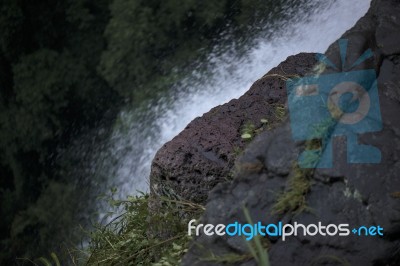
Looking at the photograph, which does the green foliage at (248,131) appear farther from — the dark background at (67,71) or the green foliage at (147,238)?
the dark background at (67,71)

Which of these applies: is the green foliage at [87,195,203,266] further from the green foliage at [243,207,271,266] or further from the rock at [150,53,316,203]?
the green foliage at [243,207,271,266]

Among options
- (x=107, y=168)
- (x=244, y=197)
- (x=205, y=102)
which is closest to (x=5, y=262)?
(x=107, y=168)

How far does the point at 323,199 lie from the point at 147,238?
81 cm

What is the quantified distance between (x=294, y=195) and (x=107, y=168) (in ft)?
9.72

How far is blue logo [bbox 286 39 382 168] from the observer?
4.91ft

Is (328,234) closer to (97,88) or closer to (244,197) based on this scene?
(244,197)

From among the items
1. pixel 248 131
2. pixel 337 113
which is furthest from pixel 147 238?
pixel 337 113

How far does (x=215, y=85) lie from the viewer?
4.06 metres

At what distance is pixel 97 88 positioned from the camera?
4.91 m

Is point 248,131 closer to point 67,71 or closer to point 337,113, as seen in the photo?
point 337,113

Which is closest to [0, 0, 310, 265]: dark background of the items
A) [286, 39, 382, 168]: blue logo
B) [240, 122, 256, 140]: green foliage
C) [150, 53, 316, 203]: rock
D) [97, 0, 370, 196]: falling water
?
[97, 0, 370, 196]: falling water

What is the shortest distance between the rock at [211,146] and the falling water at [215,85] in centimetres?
141

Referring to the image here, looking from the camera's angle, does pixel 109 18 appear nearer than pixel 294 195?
No

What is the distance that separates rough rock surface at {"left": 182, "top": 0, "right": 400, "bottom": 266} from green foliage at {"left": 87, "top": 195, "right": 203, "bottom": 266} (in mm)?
330
